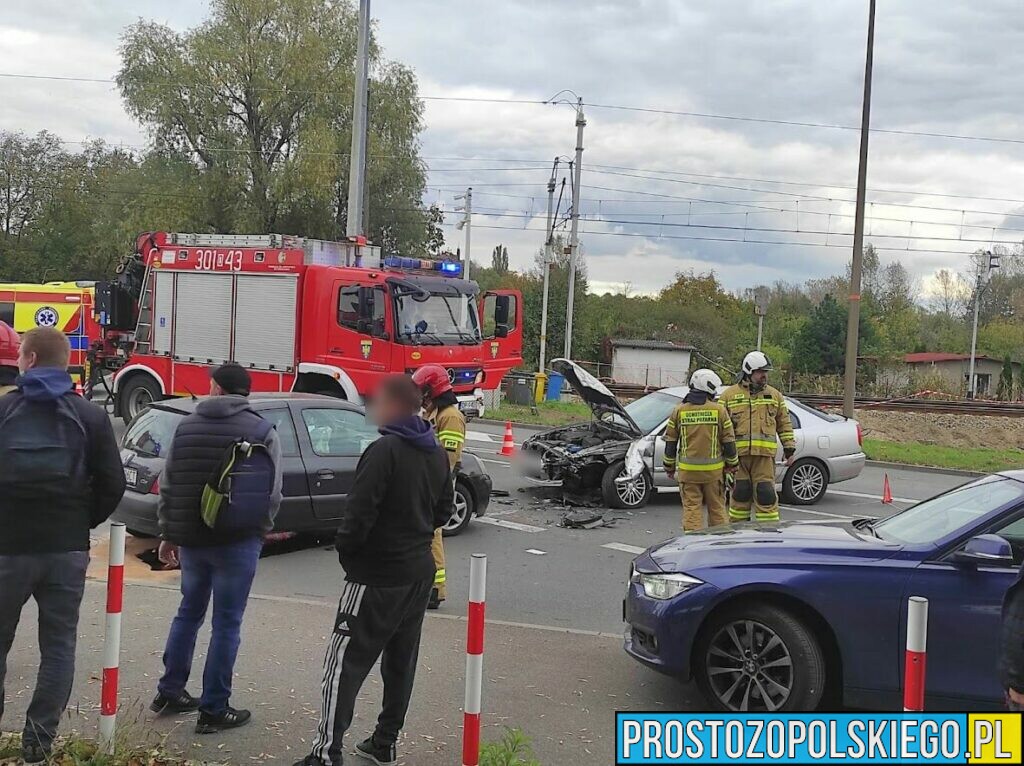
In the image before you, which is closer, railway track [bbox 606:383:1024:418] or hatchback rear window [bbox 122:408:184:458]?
hatchback rear window [bbox 122:408:184:458]

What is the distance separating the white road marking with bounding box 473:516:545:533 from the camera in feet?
33.2

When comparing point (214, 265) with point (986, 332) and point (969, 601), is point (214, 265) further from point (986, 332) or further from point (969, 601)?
point (986, 332)

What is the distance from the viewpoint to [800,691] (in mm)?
4574

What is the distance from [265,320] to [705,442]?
922 cm

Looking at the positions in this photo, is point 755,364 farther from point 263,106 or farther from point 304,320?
point 263,106

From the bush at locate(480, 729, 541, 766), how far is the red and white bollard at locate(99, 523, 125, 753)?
1.57m

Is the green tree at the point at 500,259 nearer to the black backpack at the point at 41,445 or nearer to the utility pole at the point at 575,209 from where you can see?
the utility pole at the point at 575,209

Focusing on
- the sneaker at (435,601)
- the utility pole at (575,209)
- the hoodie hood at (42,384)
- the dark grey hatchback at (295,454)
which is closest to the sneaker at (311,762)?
the hoodie hood at (42,384)

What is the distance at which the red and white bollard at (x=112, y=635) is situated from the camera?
3922mm

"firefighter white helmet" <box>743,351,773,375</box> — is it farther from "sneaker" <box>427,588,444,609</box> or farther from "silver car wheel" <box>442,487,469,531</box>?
"sneaker" <box>427,588,444,609</box>

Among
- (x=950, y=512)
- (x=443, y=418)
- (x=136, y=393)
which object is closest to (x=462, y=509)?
(x=443, y=418)

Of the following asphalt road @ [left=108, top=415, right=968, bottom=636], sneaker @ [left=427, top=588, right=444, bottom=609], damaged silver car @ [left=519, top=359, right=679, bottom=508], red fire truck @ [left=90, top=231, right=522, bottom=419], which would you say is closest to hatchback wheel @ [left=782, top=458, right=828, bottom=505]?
asphalt road @ [left=108, top=415, right=968, bottom=636]

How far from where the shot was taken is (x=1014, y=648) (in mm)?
2955

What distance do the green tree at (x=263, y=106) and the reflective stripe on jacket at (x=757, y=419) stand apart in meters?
25.2
